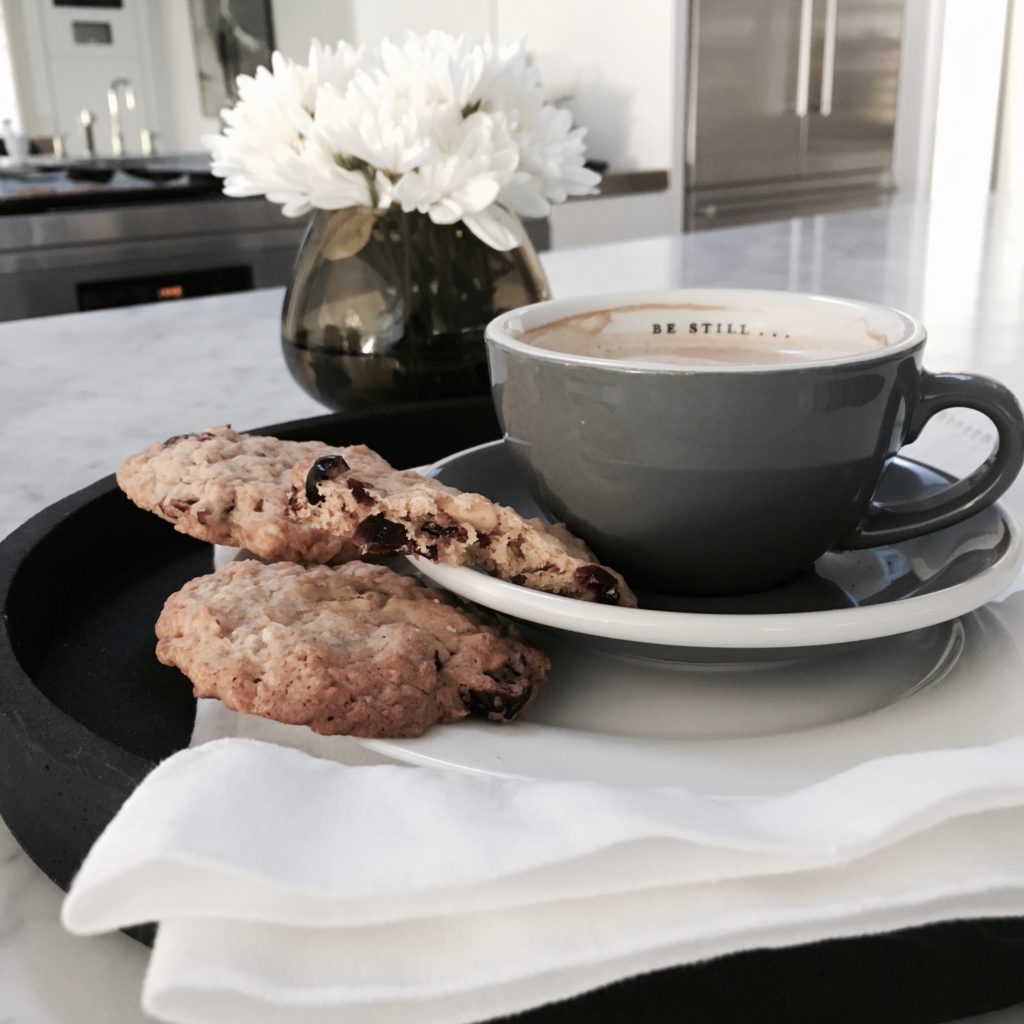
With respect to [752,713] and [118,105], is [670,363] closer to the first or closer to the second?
[752,713]

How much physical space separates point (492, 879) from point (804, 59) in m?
4.21

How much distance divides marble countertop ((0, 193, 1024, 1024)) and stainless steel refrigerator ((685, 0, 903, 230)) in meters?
1.83

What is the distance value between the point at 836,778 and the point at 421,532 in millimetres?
185

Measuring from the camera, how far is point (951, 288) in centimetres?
142

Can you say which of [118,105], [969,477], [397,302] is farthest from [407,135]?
[118,105]

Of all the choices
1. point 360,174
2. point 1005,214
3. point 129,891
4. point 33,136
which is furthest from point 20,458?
point 33,136

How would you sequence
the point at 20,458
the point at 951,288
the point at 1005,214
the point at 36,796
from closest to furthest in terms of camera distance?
the point at 36,796 → the point at 20,458 → the point at 951,288 → the point at 1005,214

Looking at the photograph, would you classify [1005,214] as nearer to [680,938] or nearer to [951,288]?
[951,288]

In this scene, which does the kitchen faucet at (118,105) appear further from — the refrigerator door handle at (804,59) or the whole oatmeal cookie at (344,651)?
the whole oatmeal cookie at (344,651)

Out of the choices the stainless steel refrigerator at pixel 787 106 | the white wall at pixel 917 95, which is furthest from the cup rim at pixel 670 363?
the white wall at pixel 917 95

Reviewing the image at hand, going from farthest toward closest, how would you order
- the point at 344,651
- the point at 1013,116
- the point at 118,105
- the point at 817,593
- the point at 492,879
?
the point at 1013,116
the point at 118,105
the point at 817,593
the point at 344,651
the point at 492,879

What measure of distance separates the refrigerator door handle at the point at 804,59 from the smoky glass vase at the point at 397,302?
11.8ft

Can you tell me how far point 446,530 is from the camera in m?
0.42

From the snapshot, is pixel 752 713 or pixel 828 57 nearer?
pixel 752 713
